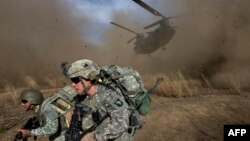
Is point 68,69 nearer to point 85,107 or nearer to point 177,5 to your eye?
point 85,107

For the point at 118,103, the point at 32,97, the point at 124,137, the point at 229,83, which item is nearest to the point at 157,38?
the point at 229,83

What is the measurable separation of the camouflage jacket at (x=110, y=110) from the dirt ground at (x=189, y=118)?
15.0 feet

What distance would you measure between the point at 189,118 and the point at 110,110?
5802mm

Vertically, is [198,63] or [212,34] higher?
[212,34]

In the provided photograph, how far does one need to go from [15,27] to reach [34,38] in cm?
156

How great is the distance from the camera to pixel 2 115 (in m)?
12.4

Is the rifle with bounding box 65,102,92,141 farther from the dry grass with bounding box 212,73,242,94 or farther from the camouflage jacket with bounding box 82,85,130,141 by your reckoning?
the dry grass with bounding box 212,73,242,94

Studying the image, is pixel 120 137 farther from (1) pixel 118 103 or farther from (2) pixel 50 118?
(2) pixel 50 118

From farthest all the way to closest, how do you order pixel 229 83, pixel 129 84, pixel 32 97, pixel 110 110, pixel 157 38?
1. pixel 157 38
2. pixel 229 83
3. pixel 32 97
4. pixel 129 84
5. pixel 110 110

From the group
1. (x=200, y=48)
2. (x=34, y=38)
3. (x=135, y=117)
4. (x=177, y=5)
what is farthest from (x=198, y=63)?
(x=135, y=117)

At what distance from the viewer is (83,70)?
467cm

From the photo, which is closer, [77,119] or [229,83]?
[77,119]

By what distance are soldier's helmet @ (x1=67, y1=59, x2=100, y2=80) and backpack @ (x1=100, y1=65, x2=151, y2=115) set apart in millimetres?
344

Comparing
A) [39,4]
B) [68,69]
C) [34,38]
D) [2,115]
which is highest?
[39,4]
